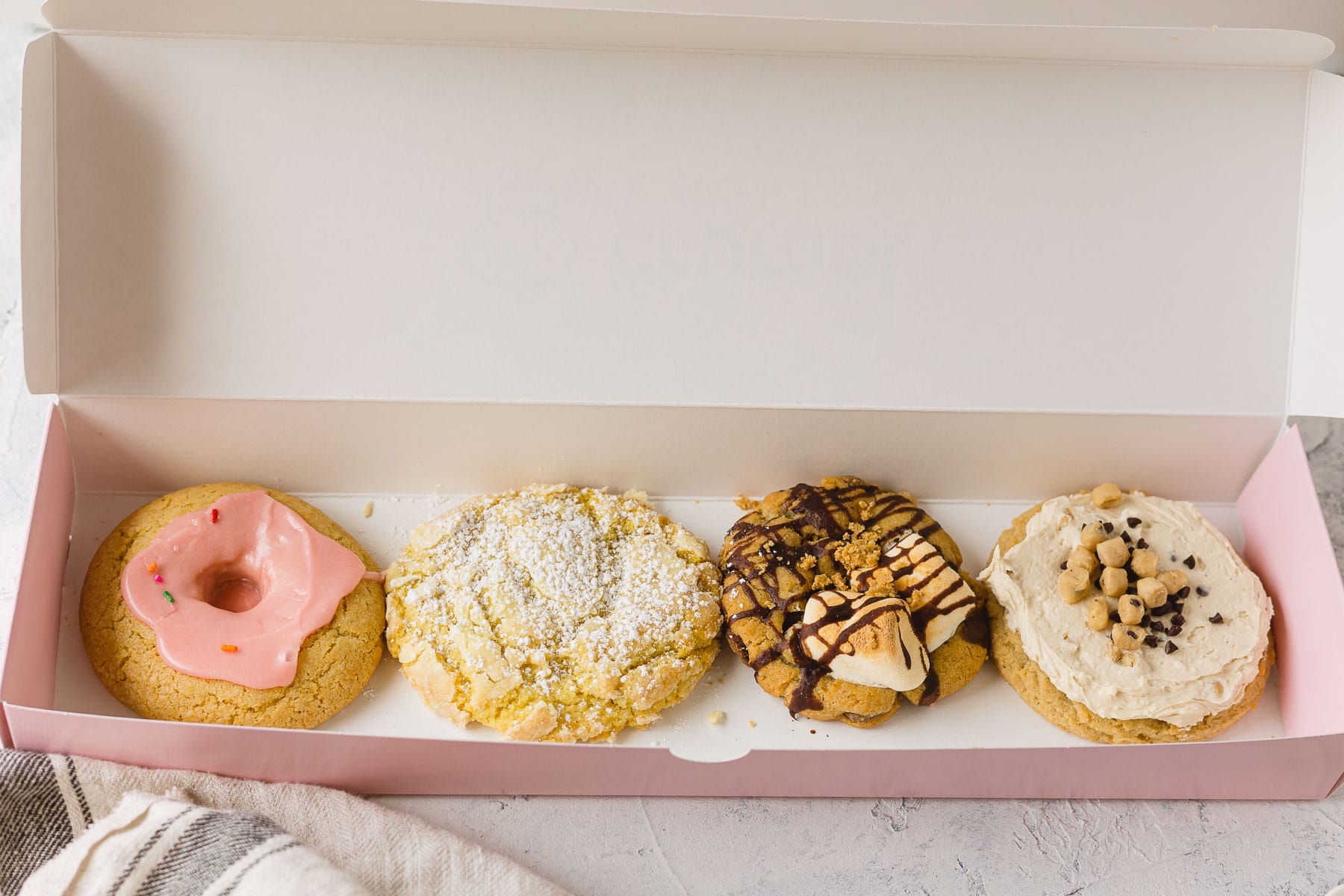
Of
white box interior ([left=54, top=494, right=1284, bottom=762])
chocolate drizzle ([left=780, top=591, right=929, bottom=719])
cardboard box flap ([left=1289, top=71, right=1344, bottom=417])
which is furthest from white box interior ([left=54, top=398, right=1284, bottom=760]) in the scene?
cardboard box flap ([left=1289, top=71, right=1344, bottom=417])

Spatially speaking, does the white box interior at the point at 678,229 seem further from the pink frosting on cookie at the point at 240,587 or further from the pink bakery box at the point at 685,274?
the pink frosting on cookie at the point at 240,587

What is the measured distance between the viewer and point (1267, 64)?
2.27 metres

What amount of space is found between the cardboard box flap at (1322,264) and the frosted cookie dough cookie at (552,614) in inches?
54.3

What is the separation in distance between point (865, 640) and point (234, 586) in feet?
4.44

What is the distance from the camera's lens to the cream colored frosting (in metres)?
2.08

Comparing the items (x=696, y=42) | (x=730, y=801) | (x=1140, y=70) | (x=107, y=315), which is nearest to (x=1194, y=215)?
(x=1140, y=70)

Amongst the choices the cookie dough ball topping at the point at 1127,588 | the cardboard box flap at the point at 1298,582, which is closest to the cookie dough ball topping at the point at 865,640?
the cookie dough ball topping at the point at 1127,588

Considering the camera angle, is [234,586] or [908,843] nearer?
[908,843]

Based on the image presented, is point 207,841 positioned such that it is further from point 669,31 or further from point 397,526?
point 669,31

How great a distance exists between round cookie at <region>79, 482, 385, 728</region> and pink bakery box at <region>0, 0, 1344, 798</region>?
0.08 metres

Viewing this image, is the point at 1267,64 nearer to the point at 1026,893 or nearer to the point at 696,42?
the point at 696,42

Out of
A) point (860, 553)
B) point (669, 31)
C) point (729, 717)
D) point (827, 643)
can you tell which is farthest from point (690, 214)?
point (729, 717)

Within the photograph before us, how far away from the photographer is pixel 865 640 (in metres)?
1.99

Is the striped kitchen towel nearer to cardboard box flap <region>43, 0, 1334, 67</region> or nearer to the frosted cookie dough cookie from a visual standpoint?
the frosted cookie dough cookie
